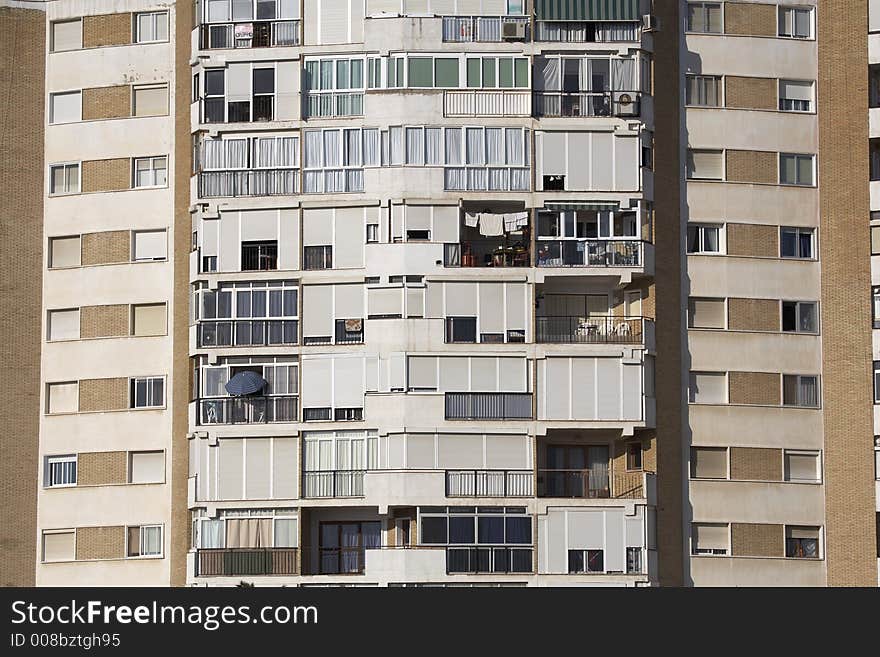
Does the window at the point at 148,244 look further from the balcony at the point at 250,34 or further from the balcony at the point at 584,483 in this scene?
the balcony at the point at 584,483

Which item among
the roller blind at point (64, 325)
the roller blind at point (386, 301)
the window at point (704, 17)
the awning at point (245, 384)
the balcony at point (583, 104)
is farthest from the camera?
the roller blind at point (64, 325)

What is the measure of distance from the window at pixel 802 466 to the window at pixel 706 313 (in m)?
5.07

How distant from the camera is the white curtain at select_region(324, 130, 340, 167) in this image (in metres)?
80.1

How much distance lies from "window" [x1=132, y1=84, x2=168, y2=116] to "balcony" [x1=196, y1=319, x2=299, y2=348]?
9.08m

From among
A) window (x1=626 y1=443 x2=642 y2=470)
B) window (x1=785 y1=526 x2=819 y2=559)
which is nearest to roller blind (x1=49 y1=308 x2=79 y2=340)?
window (x1=626 y1=443 x2=642 y2=470)

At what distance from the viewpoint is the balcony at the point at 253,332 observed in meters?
79.5

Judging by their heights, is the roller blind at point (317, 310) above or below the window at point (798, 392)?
above

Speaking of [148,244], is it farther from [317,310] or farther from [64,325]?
[317,310]

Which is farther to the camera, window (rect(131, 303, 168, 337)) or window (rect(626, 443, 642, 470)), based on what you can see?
window (rect(131, 303, 168, 337))

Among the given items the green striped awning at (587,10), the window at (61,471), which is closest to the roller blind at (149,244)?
the window at (61,471)

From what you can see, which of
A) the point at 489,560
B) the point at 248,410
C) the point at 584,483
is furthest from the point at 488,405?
the point at 248,410

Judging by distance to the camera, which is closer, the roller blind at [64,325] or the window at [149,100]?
the roller blind at [64,325]

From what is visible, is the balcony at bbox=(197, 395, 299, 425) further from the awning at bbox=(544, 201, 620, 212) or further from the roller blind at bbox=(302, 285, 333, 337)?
the awning at bbox=(544, 201, 620, 212)

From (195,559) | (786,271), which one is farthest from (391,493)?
(786,271)
